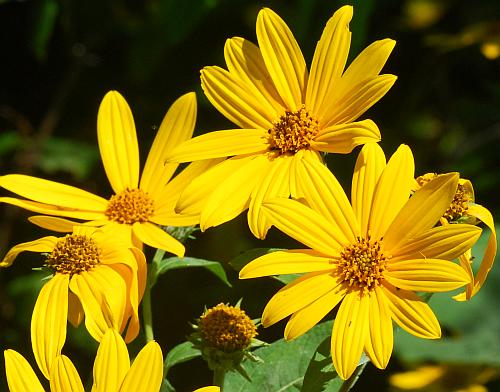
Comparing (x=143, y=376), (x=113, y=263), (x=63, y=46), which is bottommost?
(x=143, y=376)

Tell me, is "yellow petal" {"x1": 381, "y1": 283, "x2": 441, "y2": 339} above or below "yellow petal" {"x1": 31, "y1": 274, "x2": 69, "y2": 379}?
below

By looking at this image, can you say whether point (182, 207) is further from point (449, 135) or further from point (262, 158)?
point (449, 135)

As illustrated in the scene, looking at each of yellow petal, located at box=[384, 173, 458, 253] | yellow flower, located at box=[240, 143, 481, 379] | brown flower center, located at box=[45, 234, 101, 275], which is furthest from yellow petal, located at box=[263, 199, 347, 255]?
brown flower center, located at box=[45, 234, 101, 275]

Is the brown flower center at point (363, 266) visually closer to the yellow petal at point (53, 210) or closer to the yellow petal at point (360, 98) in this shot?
the yellow petal at point (360, 98)

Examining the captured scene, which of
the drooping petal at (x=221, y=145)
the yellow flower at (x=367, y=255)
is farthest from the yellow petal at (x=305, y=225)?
the drooping petal at (x=221, y=145)

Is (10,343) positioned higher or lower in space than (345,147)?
higher

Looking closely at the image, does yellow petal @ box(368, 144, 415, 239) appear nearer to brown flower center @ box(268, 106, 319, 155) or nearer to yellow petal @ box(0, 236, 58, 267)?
brown flower center @ box(268, 106, 319, 155)

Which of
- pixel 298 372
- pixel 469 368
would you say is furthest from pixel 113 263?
pixel 469 368
